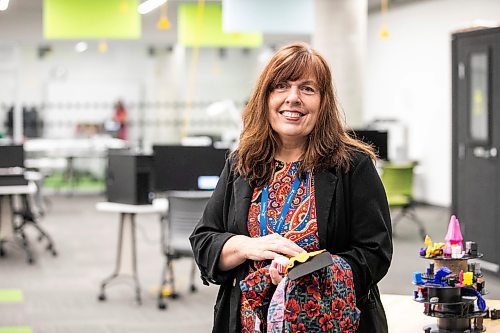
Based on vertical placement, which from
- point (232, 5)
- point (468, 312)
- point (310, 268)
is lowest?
point (468, 312)

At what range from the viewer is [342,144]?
7.43 ft

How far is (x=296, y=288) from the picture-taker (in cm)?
212

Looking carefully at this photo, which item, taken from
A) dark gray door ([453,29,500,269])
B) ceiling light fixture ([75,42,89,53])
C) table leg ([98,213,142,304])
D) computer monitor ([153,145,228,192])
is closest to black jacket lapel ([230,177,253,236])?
computer monitor ([153,145,228,192])

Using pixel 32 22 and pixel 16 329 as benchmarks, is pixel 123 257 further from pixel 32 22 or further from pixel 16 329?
pixel 32 22

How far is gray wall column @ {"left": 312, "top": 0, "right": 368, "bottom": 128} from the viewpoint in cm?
1152

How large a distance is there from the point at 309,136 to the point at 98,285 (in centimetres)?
676

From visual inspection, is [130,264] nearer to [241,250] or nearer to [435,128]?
[241,250]

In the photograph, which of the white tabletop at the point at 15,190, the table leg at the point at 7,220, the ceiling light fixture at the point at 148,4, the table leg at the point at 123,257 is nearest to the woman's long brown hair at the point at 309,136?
the table leg at the point at 123,257

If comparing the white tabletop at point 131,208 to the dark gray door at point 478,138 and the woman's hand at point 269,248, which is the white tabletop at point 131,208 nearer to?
the dark gray door at point 478,138

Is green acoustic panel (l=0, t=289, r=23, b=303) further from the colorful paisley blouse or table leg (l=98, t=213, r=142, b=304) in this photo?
the colorful paisley blouse

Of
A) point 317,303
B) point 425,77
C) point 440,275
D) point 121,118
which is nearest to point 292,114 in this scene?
point 317,303

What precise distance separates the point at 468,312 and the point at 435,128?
41.9 ft

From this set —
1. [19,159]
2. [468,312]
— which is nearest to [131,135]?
[19,159]

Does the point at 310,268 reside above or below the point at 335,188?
below
